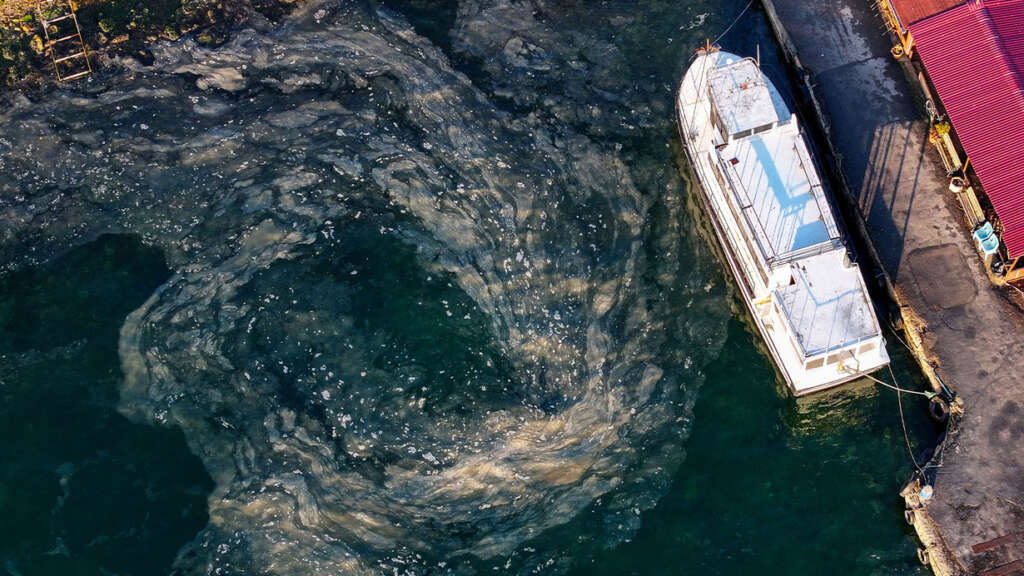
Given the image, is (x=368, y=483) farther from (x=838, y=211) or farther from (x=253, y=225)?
(x=838, y=211)

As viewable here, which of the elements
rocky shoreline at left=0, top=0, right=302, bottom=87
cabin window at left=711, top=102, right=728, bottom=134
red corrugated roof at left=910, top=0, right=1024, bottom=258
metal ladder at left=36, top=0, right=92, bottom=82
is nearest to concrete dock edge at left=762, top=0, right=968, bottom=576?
red corrugated roof at left=910, top=0, right=1024, bottom=258

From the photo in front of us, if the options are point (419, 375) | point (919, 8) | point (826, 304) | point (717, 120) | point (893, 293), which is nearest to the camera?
point (826, 304)

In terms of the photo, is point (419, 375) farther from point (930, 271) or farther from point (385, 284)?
point (930, 271)

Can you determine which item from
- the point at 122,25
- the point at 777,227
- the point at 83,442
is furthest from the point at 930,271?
the point at 122,25

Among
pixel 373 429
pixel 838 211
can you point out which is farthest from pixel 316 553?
pixel 838 211

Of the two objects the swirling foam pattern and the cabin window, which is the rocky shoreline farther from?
the cabin window

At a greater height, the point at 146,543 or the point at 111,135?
the point at 111,135
